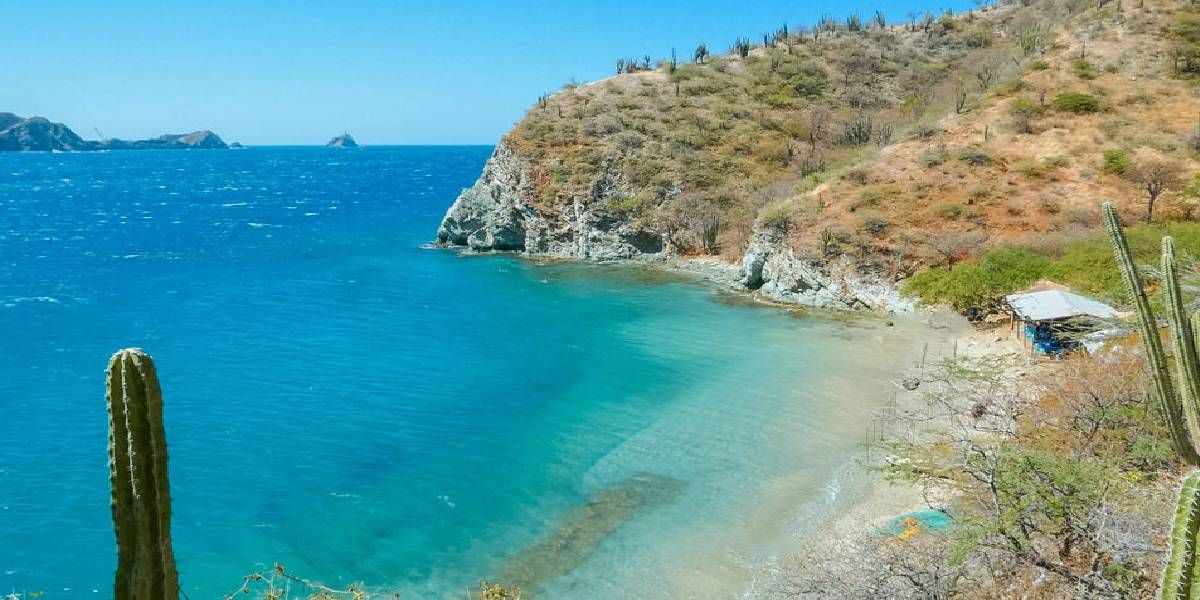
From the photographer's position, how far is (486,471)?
800 inches

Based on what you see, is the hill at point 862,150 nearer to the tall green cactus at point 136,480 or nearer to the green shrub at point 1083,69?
the green shrub at point 1083,69

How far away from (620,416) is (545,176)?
34745 millimetres

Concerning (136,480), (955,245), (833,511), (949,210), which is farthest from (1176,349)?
(949,210)

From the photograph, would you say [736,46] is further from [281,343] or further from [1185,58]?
[281,343]

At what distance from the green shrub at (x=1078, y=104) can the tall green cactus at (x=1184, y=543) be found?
155ft

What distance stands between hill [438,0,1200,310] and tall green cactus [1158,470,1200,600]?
30031 mm

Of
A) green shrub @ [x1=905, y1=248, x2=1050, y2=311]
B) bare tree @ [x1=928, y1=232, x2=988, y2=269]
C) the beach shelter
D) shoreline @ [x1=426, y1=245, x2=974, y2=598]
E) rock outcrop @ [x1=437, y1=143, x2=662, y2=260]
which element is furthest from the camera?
rock outcrop @ [x1=437, y1=143, x2=662, y2=260]

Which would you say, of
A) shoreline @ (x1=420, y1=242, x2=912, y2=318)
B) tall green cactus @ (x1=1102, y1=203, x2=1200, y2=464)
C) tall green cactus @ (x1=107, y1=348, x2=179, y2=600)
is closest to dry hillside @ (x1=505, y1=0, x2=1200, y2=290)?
shoreline @ (x1=420, y1=242, x2=912, y2=318)

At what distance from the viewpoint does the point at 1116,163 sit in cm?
3794

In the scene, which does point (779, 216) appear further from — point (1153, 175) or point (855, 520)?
point (855, 520)

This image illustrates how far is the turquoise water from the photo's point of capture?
16.2 metres

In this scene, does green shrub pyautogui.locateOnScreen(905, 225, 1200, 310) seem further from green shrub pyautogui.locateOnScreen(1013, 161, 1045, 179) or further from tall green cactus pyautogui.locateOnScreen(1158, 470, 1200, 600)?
tall green cactus pyautogui.locateOnScreen(1158, 470, 1200, 600)

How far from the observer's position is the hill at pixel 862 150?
36656mm

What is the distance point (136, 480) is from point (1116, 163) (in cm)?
4500
